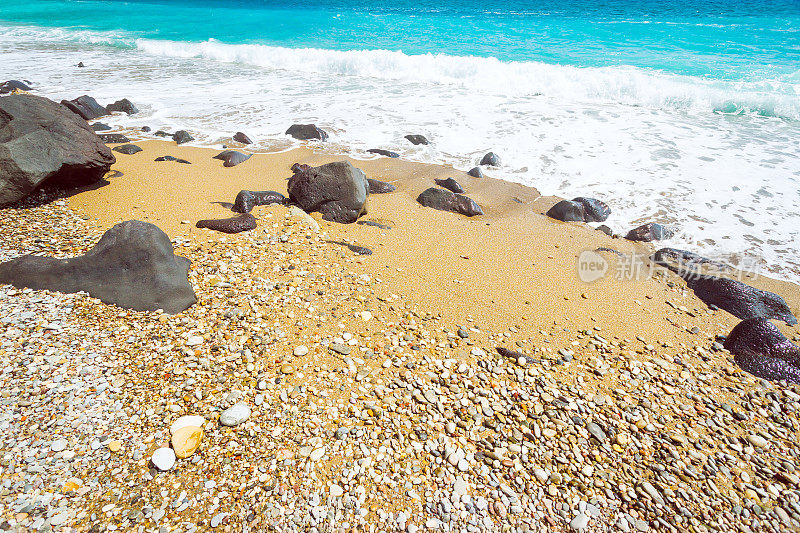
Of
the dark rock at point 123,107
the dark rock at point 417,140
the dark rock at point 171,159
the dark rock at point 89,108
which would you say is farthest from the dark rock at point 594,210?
the dark rock at point 89,108

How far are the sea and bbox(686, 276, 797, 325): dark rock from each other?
0.79m

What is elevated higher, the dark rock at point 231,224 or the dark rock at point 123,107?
the dark rock at point 123,107

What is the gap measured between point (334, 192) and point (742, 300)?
4.52 metres

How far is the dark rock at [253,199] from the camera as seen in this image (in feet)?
16.6

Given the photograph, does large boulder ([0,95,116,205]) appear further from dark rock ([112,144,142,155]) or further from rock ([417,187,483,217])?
rock ([417,187,483,217])

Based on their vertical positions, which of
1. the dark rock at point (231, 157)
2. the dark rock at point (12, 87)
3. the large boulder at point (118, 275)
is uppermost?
the dark rock at point (12, 87)

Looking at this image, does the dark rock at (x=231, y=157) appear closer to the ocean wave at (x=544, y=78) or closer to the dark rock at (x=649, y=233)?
the dark rock at (x=649, y=233)

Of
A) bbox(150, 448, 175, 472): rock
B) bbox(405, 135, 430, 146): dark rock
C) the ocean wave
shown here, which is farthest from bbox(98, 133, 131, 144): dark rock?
the ocean wave

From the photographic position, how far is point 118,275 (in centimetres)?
342

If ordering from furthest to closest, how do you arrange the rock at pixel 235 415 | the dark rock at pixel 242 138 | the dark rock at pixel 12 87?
the dark rock at pixel 12 87
the dark rock at pixel 242 138
the rock at pixel 235 415

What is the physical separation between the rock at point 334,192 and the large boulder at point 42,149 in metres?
2.62

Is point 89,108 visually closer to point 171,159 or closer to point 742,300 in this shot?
point 171,159

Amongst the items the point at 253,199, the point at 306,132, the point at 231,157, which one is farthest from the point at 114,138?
the point at 253,199

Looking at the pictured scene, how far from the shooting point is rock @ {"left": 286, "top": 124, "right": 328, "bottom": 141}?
8062mm
